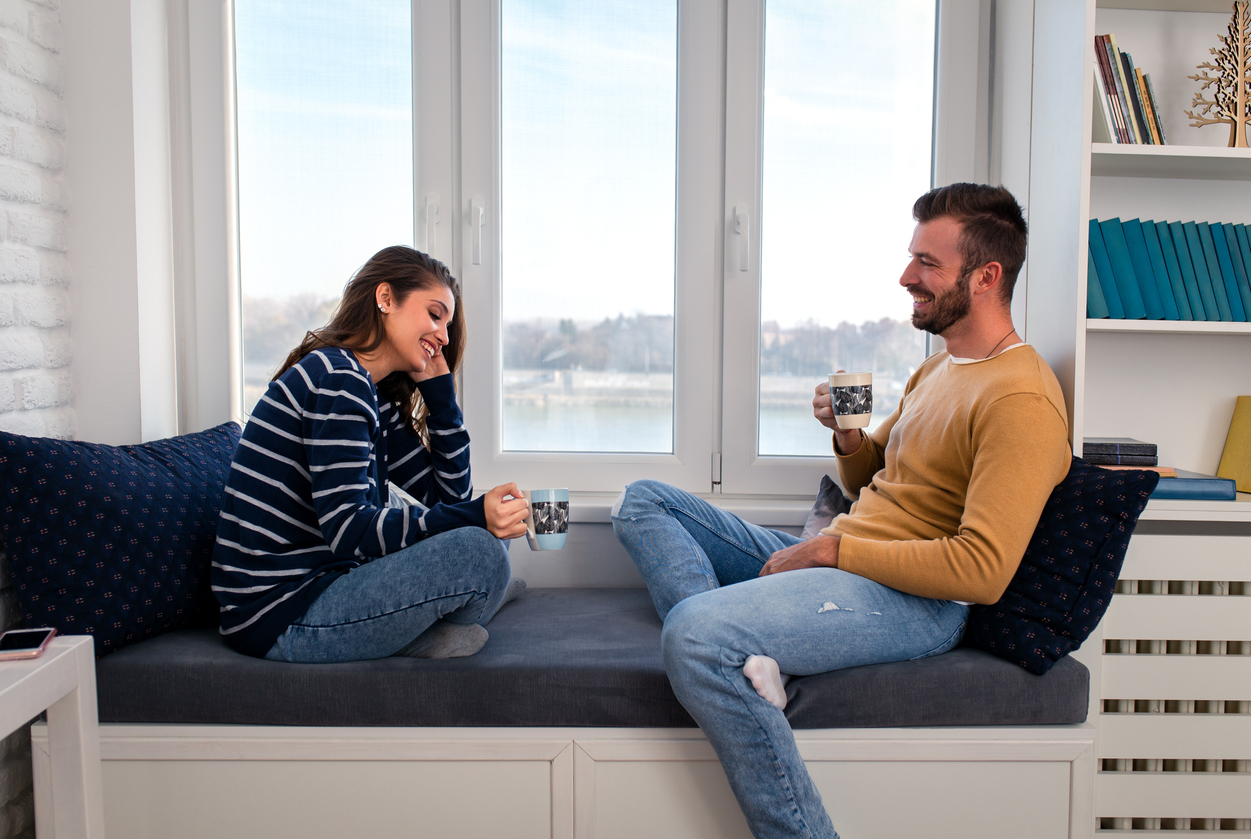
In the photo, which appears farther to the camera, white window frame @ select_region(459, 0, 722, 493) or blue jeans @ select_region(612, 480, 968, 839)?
white window frame @ select_region(459, 0, 722, 493)

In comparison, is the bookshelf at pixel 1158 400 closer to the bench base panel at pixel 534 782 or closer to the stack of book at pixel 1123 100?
the stack of book at pixel 1123 100

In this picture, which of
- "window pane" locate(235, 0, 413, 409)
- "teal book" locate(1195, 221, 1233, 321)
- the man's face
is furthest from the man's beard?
"window pane" locate(235, 0, 413, 409)

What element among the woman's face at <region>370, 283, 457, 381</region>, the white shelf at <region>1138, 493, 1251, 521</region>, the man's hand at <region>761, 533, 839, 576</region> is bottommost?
the man's hand at <region>761, 533, 839, 576</region>

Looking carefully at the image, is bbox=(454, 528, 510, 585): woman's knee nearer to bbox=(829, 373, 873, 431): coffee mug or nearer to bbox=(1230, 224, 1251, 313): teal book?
bbox=(829, 373, 873, 431): coffee mug

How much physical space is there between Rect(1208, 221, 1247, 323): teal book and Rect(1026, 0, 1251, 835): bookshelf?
0.05 metres

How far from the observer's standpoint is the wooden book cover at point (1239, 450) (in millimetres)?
1812

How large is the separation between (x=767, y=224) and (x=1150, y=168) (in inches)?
36.1

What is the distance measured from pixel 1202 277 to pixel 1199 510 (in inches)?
21.5

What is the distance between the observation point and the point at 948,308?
4.81ft

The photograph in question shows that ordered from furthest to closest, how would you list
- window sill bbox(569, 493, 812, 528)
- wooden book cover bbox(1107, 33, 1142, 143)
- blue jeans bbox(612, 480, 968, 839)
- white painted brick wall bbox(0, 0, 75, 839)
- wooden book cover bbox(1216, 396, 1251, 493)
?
1. window sill bbox(569, 493, 812, 528)
2. wooden book cover bbox(1216, 396, 1251, 493)
3. wooden book cover bbox(1107, 33, 1142, 143)
4. white painted brick wall bbox(0, 0, 75, 839)
5. blue jeans bbox(612, 480, 968, 839)

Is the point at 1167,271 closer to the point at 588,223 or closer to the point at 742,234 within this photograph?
the point at 742,234

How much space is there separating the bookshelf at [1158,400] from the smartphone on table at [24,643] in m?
1.77

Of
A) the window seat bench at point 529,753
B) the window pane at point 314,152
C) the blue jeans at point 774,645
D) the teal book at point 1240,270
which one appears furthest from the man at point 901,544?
the window pane at point 314,152

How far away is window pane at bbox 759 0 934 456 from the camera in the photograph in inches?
81.0
